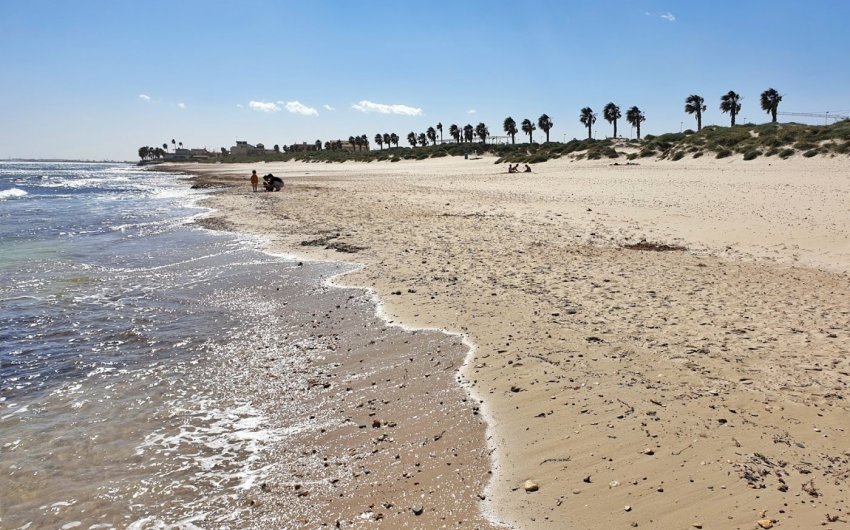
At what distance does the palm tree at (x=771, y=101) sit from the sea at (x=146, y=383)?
74930 millimetres

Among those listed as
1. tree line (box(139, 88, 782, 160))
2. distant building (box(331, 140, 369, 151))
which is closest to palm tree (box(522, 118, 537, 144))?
tree line (box(139, 88, 782, 160))

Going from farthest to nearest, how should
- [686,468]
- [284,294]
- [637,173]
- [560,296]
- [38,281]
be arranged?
[637,173], [38,281], [284,294], [560,296], [686,468]

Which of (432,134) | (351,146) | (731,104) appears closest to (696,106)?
(731,104)

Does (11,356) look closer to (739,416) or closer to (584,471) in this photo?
(584,471)

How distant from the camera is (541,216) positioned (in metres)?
16.9

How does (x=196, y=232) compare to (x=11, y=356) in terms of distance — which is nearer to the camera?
(x=11, y=356)

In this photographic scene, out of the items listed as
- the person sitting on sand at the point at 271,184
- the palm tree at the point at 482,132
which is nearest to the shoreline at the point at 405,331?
the person sitting on sand at the point at 271,184

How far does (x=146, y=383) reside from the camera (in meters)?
5.97

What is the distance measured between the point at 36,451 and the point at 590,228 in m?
12.7

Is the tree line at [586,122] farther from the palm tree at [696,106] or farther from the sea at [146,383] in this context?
the sea at [146,383]

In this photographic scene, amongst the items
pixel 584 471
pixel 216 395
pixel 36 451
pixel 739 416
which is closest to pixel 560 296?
pixel 739 416

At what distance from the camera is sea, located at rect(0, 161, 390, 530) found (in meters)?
3.96

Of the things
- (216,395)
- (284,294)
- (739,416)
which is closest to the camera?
(739,416)

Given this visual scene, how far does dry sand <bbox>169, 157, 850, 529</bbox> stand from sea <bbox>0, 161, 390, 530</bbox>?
1.80 m
